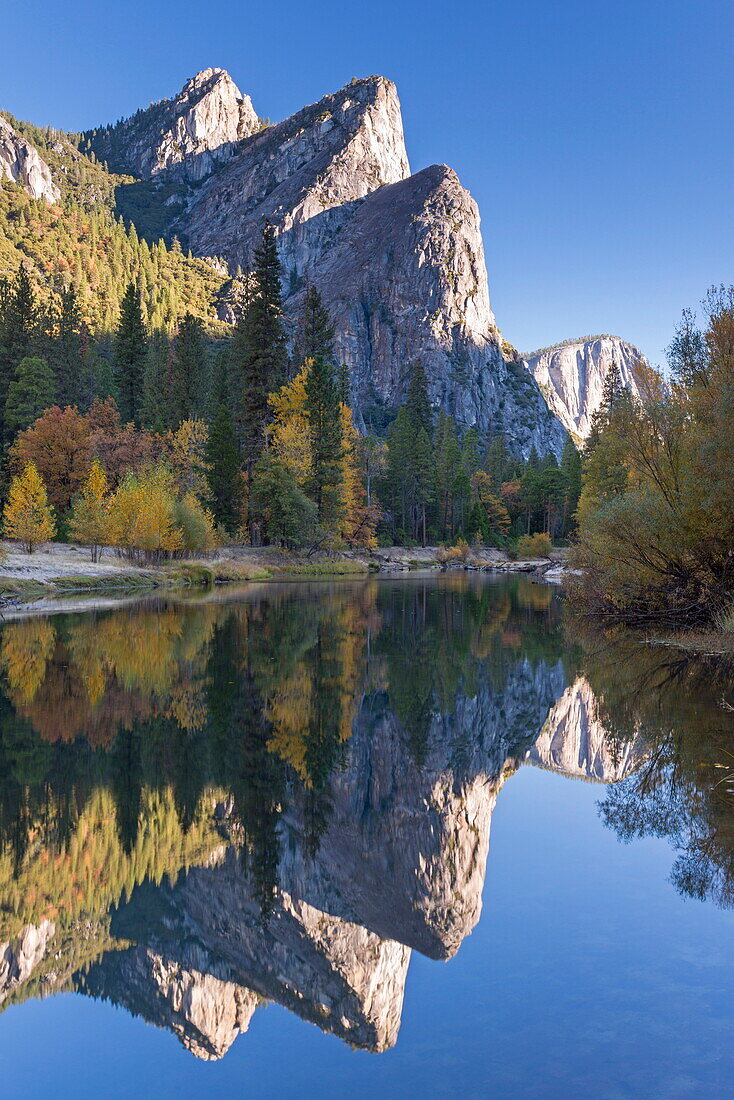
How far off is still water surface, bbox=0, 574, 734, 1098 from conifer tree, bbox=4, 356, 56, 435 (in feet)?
199

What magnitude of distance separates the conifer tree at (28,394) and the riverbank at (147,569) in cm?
2489

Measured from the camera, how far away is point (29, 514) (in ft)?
130

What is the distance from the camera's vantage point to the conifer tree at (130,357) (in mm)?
73688

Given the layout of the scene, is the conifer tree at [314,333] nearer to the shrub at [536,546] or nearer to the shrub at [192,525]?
the shrub at [192,525]

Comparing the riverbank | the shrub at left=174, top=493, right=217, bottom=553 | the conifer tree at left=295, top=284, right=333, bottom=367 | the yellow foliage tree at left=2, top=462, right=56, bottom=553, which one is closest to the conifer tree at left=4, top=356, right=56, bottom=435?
the conifer tree at left=295, top=284, right=333, bottom=367

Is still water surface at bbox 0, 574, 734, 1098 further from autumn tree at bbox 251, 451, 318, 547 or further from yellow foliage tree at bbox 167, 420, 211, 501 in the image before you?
yellow foliage tree at bbox 167, 420, 211, 501

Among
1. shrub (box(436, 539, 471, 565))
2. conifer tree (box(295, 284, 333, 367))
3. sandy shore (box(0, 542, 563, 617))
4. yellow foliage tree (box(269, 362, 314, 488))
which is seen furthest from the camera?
shrub (box(436, 539, 471, 565))

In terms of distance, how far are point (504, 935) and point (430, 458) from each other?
324ft

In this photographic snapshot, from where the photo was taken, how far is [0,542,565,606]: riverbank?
34094 millimetres

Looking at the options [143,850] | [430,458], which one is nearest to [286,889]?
[143,850]

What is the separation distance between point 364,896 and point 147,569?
1645 inches

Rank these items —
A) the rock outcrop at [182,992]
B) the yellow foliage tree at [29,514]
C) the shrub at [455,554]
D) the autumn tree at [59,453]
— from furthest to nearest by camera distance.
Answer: the shrub at [455,554] < the autumn tree at [59,453] < the yellow foliage tree at [29,514] < the rock outcrop at [182,992]

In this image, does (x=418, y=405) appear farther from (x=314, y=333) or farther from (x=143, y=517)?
(x=143, y=517)

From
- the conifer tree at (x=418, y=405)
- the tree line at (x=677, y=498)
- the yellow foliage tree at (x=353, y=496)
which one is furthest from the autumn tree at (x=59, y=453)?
the conifer tree at (x=418, y=405)
